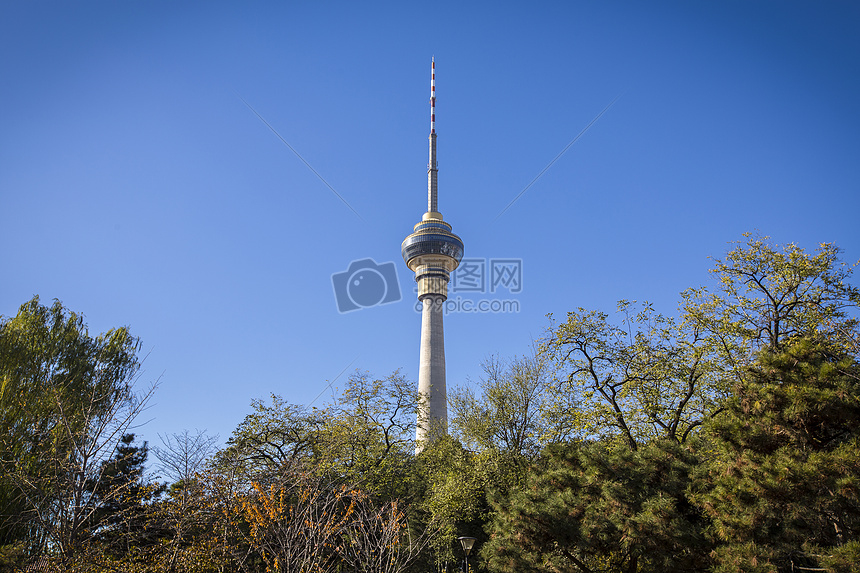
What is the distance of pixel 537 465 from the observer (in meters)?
17.1

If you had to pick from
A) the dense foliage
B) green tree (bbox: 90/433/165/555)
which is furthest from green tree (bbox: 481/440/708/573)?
green tree (bbox: 90/433/165/555)

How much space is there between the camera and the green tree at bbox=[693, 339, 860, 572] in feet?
32.2

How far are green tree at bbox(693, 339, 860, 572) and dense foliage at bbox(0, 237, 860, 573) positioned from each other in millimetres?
33

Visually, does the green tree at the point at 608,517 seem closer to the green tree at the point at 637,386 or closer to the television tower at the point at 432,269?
the green tree at the point at 637,386

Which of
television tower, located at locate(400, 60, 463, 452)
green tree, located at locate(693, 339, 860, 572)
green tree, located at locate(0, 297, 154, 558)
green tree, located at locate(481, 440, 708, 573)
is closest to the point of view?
green tree, located at locate(693, 339, 860, 572)

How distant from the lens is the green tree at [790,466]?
32.2 ft

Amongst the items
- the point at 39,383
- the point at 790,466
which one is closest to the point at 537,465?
the point at 790,466

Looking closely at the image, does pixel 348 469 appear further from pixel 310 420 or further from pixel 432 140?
pixel 432 140

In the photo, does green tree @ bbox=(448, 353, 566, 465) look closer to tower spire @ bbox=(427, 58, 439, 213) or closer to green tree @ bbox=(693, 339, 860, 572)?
green tree @ bbox=(693, 339, 860, 572)

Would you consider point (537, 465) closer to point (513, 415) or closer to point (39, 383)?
point (513, 415)

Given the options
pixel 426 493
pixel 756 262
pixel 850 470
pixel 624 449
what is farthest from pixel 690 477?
pixel 426 493

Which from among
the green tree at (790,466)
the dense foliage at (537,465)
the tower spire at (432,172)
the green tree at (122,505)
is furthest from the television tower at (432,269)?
the green tree at (790,466)

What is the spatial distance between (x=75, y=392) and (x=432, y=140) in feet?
173

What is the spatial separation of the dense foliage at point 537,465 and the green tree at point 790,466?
0.11 feet
